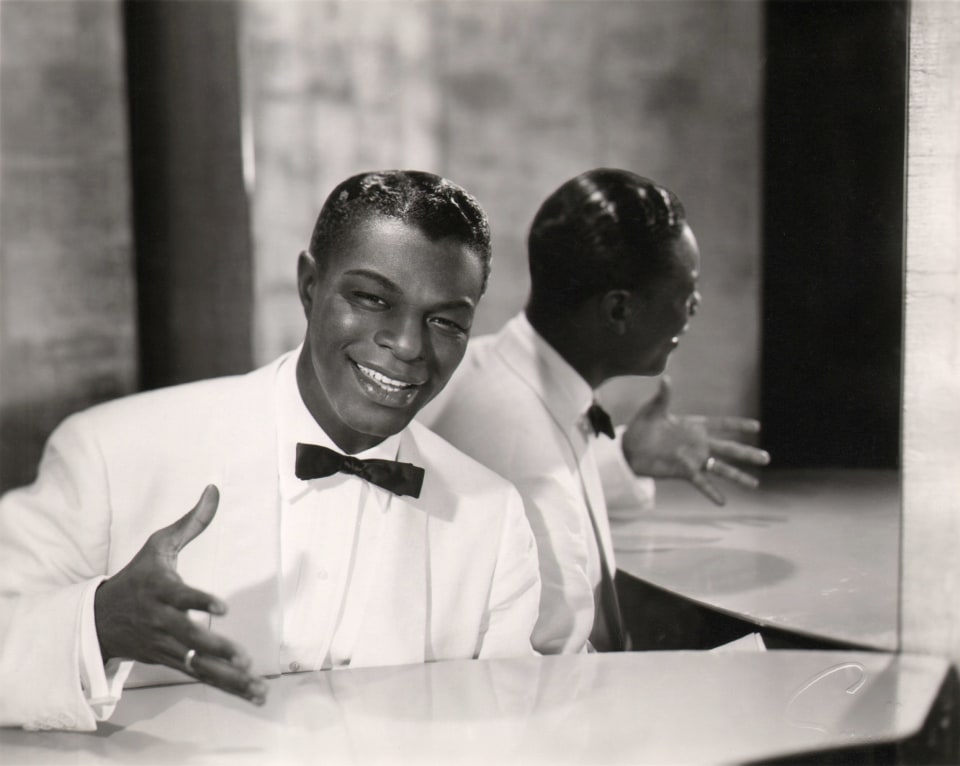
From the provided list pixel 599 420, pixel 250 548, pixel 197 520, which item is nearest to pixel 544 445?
pixel 599 420

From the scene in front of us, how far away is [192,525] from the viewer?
1639 millimetres

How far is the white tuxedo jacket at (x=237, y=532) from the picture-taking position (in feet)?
6.30

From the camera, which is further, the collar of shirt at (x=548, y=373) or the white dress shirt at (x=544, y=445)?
the collar of shirt at (x=548, y=373)

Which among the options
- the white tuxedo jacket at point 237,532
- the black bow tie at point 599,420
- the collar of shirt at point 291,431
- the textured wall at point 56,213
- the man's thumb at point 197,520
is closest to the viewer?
the man's thumb at point 197,520

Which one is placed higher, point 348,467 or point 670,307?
point 670,307

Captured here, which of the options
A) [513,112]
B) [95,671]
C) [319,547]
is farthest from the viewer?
[513,112]

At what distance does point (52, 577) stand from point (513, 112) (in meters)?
1.43

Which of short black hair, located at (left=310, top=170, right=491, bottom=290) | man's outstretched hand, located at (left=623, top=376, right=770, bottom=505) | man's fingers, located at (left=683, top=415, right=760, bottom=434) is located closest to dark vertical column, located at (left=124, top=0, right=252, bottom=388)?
short black hair, located at (left=310, top=170, right=491, bottom=290)

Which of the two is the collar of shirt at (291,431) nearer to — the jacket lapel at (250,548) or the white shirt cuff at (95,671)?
the jacket lapel at (250,548)

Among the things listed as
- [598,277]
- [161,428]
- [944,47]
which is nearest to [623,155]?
[598,277]

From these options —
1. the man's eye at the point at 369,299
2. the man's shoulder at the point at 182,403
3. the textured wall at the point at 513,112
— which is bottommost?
the man's shoulder at the point at 182,403

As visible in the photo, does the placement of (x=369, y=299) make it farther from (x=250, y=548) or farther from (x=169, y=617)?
(x=169, y=617)

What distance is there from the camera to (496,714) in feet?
5.86

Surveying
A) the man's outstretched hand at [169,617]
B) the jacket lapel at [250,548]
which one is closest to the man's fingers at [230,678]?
the man's outstretched hand at [169,617]
